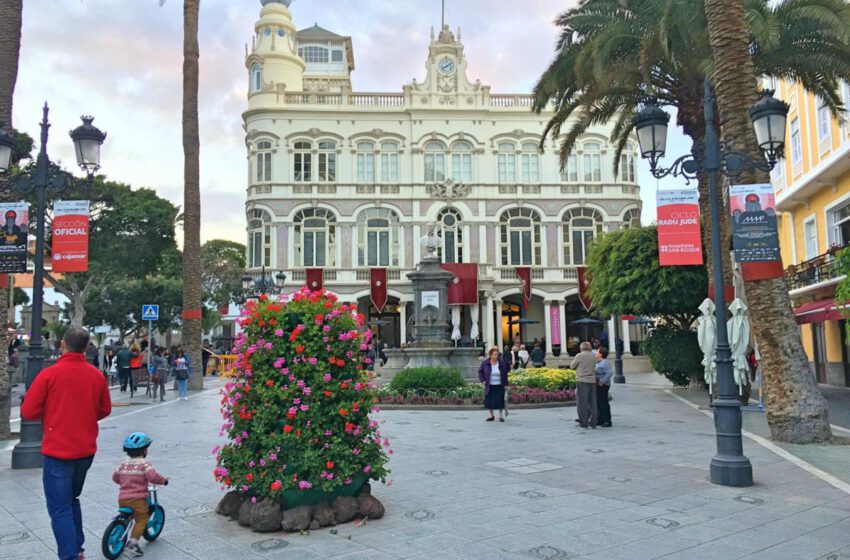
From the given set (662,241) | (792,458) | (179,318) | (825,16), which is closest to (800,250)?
(825,16)

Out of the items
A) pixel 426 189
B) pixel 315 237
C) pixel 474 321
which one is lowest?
pixel 474 321

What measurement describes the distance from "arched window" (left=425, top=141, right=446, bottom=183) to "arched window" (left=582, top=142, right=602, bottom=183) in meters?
8.87

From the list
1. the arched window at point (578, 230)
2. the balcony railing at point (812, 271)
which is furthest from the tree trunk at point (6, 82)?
the arched window at point (578, 230)

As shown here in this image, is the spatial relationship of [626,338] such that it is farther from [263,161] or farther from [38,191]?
[38,191]

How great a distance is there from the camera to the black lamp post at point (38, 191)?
9.23 m

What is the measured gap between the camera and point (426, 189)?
42.2 meters

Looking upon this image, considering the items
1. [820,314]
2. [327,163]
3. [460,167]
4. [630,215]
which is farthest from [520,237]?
[820,314]

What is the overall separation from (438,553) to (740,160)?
6.34 metres

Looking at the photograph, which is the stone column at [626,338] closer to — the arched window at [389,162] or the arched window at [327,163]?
the arched window at [389,162]

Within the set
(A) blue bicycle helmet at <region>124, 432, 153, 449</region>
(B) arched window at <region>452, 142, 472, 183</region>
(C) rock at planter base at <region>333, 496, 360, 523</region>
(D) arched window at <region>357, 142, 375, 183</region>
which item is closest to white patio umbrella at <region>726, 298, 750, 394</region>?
(C) rock at planter base at <region>333, 496, 360, 523</region>

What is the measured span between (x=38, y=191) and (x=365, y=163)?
3298cm

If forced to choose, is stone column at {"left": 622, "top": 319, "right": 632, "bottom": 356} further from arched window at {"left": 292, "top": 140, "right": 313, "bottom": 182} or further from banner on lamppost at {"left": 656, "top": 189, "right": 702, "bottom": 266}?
banner on lamppost at {"left": 656, "top": 189, "right": 702, "bottom": 266}

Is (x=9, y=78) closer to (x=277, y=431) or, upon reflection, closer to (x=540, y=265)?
(x=277, y=431)

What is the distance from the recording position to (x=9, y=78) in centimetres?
1184
